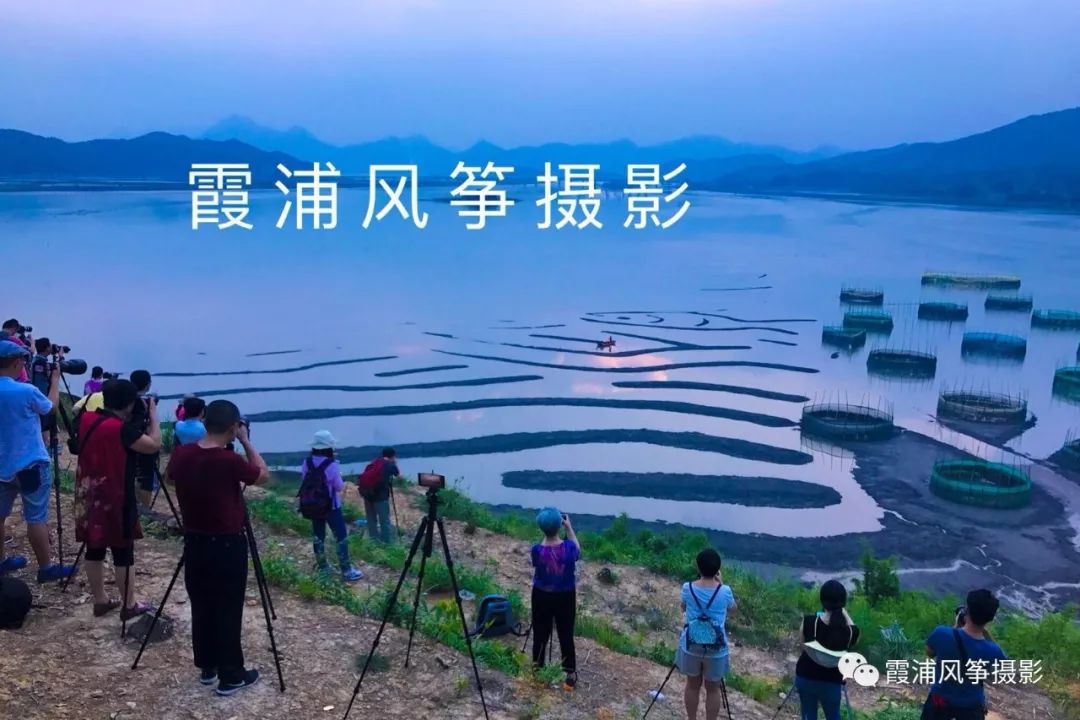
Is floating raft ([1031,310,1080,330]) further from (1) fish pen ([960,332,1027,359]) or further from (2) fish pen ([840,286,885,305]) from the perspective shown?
(2) fish pen ([840,286,885,305])

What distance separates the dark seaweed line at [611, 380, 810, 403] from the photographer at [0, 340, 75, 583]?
3145 cm

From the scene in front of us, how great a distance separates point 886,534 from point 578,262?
7167cm

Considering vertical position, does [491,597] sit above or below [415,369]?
above

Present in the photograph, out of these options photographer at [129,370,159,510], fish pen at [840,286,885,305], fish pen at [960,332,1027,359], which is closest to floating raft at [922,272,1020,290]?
fish pen at [840,286,885,305]

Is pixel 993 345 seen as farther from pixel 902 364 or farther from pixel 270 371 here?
pixel 270 371

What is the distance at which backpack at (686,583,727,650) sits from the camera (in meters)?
5.03

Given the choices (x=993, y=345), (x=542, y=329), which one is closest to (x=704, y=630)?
(x=542, y=329)

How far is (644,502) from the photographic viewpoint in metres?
24.0

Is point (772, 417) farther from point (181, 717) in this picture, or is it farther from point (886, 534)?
point (181, 717)

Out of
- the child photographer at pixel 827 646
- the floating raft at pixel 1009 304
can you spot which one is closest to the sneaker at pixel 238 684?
the child photographer at pixel 827 646

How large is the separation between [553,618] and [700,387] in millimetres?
31189

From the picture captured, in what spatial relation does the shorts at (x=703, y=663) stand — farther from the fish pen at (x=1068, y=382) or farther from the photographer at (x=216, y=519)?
the fish pen at (x=1068, y=382)

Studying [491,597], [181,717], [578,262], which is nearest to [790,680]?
[491,597]

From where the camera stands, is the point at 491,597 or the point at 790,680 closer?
the point at 491,597
